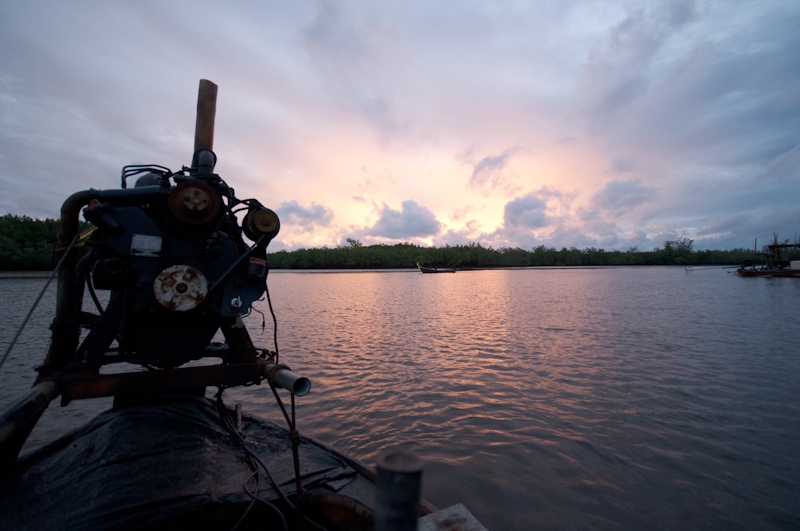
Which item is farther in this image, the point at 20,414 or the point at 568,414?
the point at 568,414

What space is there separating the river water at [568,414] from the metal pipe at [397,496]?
13.1 ft

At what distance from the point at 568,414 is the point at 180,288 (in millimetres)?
6775

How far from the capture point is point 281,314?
21.1 metres

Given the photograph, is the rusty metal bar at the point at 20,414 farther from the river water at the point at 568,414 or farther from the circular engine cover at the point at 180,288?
the river water at the point at 568,414

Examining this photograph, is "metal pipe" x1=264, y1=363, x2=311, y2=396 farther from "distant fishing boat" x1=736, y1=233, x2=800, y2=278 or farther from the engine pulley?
"distant fishing boat" x1=736, y1=233, x2=800, y2=278

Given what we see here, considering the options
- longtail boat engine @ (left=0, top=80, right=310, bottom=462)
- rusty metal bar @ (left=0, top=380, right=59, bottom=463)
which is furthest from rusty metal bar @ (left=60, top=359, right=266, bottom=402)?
rusty metal bar @ (left=0, top=380, right=59, bottom=463)

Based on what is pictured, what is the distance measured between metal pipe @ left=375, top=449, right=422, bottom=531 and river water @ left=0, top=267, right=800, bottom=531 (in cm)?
399

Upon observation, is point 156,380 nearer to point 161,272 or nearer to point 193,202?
point 161,272

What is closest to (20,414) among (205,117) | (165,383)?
(165,383)

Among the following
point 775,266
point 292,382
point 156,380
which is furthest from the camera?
point 775,266

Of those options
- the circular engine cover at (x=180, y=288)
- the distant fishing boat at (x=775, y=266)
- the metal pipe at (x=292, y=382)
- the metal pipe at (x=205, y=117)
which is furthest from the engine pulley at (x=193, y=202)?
the distant fishing boat at (x=775, y=266)

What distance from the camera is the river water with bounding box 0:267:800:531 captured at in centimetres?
472

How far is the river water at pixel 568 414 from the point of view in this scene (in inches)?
186

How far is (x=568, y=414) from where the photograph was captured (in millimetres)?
7184
